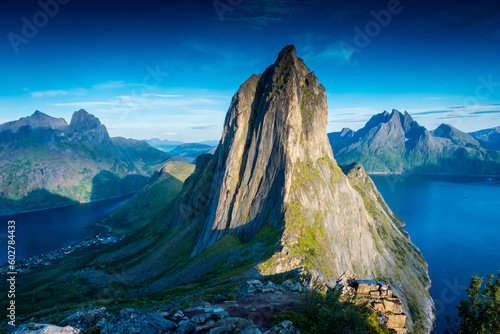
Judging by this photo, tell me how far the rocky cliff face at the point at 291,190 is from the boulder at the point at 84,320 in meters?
41.6

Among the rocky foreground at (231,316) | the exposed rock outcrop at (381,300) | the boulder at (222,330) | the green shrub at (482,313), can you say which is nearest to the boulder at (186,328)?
the rocky foreground at (231,316)

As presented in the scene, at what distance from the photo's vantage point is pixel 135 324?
20062 mm

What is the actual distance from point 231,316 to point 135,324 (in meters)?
10.2

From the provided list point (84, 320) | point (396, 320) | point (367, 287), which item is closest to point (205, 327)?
point (84, 320)

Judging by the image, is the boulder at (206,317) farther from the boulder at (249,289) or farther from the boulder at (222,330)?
the boulder at (249,289)

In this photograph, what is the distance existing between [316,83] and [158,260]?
9582cm

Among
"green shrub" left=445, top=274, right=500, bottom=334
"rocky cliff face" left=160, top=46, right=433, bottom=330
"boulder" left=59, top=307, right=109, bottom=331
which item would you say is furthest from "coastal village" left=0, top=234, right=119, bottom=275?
"green shrub" left=445, top=274, right=500, bottom=334

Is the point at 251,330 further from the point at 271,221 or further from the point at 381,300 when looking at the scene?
the point at 271,221

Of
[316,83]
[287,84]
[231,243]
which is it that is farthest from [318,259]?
[316,83]

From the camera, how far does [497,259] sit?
14738 centimetres

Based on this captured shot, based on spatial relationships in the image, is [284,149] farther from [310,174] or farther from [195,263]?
[195,263]

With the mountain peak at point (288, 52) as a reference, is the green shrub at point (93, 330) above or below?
below

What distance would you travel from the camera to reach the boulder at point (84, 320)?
83.1 ft

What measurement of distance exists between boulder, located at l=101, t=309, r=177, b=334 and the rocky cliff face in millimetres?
44008
